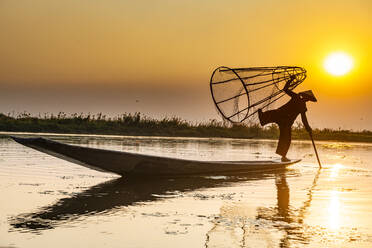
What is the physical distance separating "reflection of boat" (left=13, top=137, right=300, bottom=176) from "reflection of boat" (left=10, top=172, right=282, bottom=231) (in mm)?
209

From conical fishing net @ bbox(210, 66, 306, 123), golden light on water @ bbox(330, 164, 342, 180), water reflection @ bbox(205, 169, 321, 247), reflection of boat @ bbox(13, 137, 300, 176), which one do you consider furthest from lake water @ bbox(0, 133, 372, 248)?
conical fishing net @ bbox(210, 66, 306, 123)

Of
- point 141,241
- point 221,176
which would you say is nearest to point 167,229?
point 141,241

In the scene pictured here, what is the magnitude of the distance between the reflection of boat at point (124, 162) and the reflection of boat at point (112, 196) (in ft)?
0.69

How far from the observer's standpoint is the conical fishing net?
15023 millimetres

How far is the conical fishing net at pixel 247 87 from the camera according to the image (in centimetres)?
1502

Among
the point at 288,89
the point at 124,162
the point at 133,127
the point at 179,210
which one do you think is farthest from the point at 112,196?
the point at 133,127

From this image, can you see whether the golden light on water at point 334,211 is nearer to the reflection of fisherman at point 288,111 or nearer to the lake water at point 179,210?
the lake water at point 179,210

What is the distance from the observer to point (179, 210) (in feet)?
28.6

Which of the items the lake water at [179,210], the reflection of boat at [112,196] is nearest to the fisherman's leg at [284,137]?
the reflection of boat at [112,196]

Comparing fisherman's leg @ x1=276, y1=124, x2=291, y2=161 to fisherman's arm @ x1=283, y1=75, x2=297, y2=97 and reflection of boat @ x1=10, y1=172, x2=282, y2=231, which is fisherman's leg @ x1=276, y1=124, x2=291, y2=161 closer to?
fisherman's arm @ x1=283, y1=75, x2=297, y2=97

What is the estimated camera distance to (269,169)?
15391 millimetres

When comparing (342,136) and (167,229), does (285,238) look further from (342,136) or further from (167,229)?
(342,136)

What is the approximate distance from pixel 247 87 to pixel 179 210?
6.79 meters

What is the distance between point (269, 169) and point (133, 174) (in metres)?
4.15
